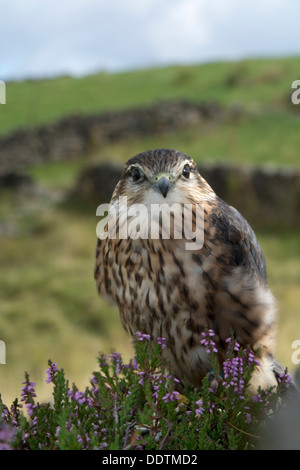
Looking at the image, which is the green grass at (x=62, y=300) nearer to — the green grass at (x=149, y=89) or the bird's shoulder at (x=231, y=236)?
the bird's shoulder at (x=231, y=236)

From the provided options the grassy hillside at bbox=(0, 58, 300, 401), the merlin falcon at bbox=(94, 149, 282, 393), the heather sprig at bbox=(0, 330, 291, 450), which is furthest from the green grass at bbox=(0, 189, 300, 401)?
the heather sprig at bbox=(0, 330, 291, 450)

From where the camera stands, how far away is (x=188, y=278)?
132 inches

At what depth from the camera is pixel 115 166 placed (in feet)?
62.6

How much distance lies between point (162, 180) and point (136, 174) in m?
0.29

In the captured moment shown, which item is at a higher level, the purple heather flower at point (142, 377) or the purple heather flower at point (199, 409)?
the purple heather flower at point (142, 377)

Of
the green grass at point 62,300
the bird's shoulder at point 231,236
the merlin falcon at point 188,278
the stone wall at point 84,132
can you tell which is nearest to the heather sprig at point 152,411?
the merlin falcon at point 188,278

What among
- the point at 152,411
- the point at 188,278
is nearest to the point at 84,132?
the point at 188,278

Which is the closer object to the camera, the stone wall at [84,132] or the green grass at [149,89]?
the stone wall at [84,132]

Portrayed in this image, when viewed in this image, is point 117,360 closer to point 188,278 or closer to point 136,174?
point 188,278

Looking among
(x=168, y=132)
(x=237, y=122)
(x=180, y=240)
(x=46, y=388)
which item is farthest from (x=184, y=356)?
(x=168, y=132)

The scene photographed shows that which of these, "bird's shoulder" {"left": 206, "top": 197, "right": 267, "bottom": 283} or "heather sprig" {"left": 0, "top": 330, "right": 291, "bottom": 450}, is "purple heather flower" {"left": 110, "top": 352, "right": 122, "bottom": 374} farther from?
"bird's shoulder" {"left": 206, "top": 197, "right": 267, "bottom": 283}

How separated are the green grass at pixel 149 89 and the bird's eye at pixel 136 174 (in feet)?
71.7

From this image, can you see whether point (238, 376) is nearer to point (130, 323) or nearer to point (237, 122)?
point (130, 323)

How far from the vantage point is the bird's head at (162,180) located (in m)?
3.27
